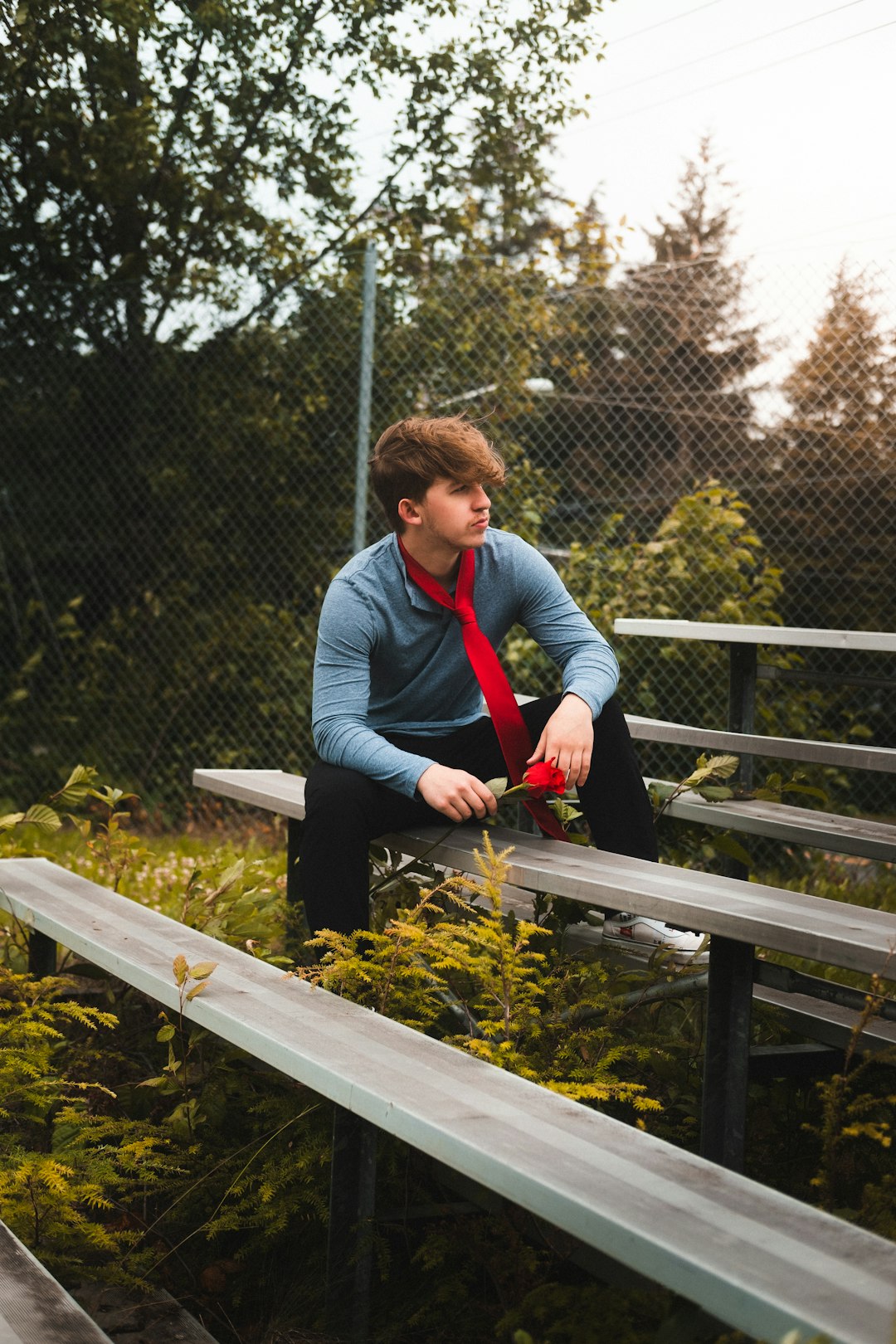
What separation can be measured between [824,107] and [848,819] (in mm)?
8826

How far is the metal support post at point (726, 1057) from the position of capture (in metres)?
1.77

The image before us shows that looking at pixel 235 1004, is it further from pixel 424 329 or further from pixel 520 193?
pixel 520 193

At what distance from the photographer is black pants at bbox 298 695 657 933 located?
2.34 metres

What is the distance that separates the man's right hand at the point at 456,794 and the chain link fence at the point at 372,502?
9.86 feet

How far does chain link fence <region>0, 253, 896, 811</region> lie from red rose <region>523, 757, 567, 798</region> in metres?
2.90

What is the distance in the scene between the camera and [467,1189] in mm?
1966

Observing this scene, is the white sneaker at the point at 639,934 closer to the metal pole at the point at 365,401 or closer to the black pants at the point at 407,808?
the black pants at the point at 407,808

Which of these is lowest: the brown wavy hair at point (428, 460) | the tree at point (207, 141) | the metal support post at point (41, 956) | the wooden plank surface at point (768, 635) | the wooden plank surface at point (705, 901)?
the metal support post at point (41, 956)

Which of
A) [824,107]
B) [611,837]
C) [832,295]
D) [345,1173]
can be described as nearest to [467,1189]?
[345,1173]

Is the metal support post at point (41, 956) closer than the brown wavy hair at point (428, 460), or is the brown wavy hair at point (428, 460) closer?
the brown wavy hair at point (428, 460)

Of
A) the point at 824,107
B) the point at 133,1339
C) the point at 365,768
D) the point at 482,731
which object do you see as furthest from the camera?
the point at 824,107

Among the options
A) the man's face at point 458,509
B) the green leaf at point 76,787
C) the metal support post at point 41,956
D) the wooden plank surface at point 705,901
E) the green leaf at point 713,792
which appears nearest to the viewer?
the wooden plank surface at point 705,901

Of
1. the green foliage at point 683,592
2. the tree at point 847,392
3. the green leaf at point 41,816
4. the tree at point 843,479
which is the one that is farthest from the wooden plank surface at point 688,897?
the tree at point 847,392

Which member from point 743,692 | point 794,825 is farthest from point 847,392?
point 794,825
